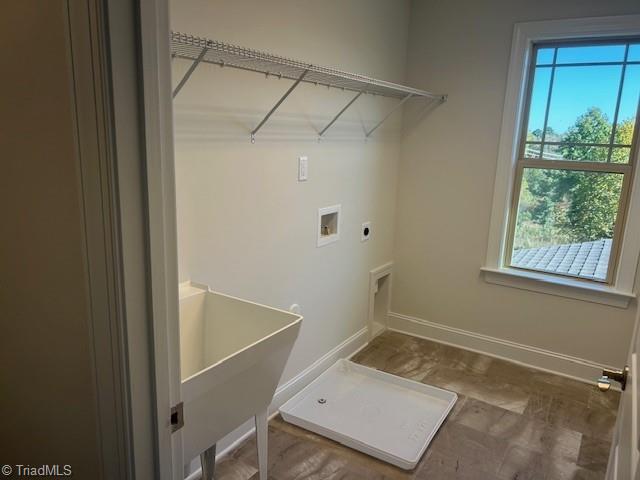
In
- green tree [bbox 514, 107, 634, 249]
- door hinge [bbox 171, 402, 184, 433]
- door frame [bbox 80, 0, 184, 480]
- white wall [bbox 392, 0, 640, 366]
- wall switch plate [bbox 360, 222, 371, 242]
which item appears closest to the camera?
door frame [bbox 80, 0, 184, 480]

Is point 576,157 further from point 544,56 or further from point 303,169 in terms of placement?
point 303,169

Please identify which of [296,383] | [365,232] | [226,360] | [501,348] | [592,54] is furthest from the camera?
[501,348]

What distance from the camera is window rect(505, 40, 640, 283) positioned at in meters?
2.70

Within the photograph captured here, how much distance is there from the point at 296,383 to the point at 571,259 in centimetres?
190

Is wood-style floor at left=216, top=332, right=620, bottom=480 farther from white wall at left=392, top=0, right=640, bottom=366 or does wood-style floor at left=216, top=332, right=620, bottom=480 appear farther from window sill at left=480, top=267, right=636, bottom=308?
window sill at left=480, top=267, right=636, bottom=308

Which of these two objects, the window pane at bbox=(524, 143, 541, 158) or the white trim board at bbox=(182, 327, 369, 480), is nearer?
the white trim board at bbox=(182, 327, 369, 480)

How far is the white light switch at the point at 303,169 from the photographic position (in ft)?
7.70

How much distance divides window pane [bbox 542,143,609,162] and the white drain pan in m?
1.59

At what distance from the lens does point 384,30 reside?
2889mm

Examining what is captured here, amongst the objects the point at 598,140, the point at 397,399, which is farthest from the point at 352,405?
the point at 598,140

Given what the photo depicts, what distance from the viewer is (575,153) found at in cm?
285

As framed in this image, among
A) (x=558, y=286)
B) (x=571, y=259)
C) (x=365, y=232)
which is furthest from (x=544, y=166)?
(x=365, y=232)

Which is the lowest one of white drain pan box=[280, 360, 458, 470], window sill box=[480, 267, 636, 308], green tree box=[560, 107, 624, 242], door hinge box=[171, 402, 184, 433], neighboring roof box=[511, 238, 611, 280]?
white drain pan box=[280, 360, 458, 470]

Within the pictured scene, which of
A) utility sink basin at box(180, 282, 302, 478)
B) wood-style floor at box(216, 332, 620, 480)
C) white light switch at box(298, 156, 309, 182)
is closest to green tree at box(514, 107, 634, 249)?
wood-style floor at box(216, 332, 620, 480)
